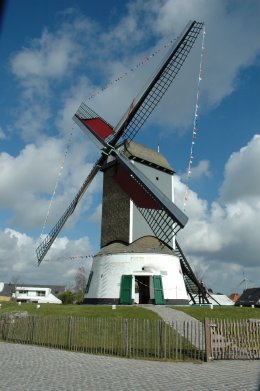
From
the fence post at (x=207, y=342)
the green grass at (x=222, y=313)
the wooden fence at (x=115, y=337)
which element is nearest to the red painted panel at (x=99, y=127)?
the green grass at (x=222, y=313)

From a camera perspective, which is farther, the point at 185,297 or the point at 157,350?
the point at 185,297

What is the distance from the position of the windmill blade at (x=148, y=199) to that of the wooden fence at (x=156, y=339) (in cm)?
862

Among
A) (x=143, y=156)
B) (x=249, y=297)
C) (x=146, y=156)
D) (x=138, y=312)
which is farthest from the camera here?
(x=249, y=297)

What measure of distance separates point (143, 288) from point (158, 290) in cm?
260

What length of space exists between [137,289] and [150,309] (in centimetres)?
691

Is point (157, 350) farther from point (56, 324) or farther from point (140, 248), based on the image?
point (140, 248)

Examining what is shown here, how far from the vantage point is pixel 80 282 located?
85688 millimetres

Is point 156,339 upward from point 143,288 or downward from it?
downward

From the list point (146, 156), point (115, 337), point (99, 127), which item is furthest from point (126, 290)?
point (99, 127)

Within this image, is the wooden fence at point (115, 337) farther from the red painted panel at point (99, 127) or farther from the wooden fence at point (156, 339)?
the red painted panel at point (99, 127)

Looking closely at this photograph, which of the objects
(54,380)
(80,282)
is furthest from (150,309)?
(80,282)

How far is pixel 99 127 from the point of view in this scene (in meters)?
33.1

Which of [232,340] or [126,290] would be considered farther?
[126,290]

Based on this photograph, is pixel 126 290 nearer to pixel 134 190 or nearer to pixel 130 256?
pixel 130 256
